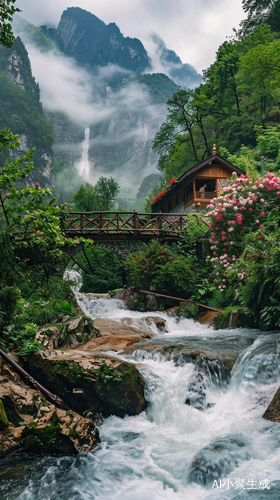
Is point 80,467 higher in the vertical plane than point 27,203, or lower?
lower

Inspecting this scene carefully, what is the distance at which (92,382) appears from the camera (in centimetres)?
650

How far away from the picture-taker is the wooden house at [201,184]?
24.1 meters

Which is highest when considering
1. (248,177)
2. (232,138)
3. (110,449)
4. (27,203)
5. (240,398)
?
(232,138)

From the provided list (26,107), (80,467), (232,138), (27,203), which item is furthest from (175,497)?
(26,107)

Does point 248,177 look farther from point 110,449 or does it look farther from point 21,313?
point 110,449

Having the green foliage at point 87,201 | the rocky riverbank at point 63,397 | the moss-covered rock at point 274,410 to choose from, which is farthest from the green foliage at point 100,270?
the moss-covered rock at point 274,410

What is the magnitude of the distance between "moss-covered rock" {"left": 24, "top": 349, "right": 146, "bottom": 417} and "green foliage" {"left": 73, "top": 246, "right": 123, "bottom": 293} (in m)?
17.3

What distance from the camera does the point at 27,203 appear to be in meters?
8.84

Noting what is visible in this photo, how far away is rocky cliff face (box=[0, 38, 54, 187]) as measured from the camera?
91.1m

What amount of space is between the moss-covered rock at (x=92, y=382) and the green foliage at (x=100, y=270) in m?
17.3

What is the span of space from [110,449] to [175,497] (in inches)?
61.9

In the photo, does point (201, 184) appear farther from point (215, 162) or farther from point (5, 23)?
point (5, 23)

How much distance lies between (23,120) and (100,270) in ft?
270

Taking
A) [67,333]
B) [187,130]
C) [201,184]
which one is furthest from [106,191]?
[67,333]
